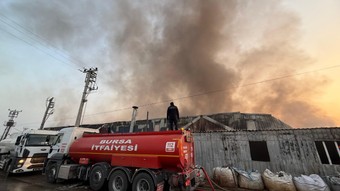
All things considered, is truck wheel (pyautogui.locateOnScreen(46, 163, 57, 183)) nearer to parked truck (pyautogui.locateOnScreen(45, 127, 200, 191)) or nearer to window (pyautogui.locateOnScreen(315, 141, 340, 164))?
parked truck (pyautogui.locateOnScreen(45, 127, 200, 191))

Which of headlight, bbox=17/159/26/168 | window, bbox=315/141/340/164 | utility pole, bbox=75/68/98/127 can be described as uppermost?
utility pole, bbox=75/68/98/127

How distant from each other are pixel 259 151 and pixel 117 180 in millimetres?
9319

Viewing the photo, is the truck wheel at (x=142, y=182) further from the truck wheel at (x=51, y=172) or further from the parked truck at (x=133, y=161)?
the truck wheel at (x=51, y=172)

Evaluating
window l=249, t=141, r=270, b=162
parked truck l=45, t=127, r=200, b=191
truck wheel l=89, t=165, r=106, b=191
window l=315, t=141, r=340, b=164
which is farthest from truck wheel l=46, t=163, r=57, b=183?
window l=315, t=141, r=340, b=164

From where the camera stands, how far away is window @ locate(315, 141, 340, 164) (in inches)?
364

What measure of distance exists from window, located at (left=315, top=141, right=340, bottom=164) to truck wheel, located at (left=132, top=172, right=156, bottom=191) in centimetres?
1009

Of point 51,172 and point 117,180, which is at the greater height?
point 51,172

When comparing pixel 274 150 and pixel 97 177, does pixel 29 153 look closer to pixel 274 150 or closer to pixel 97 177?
pixel 97 177

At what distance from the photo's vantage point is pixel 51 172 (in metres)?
10.3

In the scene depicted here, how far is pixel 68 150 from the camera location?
1033 cm

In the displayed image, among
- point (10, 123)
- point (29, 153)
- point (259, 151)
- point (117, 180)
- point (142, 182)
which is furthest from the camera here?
point (10, 123)

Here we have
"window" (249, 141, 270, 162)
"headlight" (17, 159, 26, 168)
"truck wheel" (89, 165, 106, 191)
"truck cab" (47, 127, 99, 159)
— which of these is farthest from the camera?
"headlight" (17, 159, 26, 168)

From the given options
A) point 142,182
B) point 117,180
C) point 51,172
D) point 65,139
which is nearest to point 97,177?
point 117,180

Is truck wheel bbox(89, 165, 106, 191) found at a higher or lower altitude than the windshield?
lower
